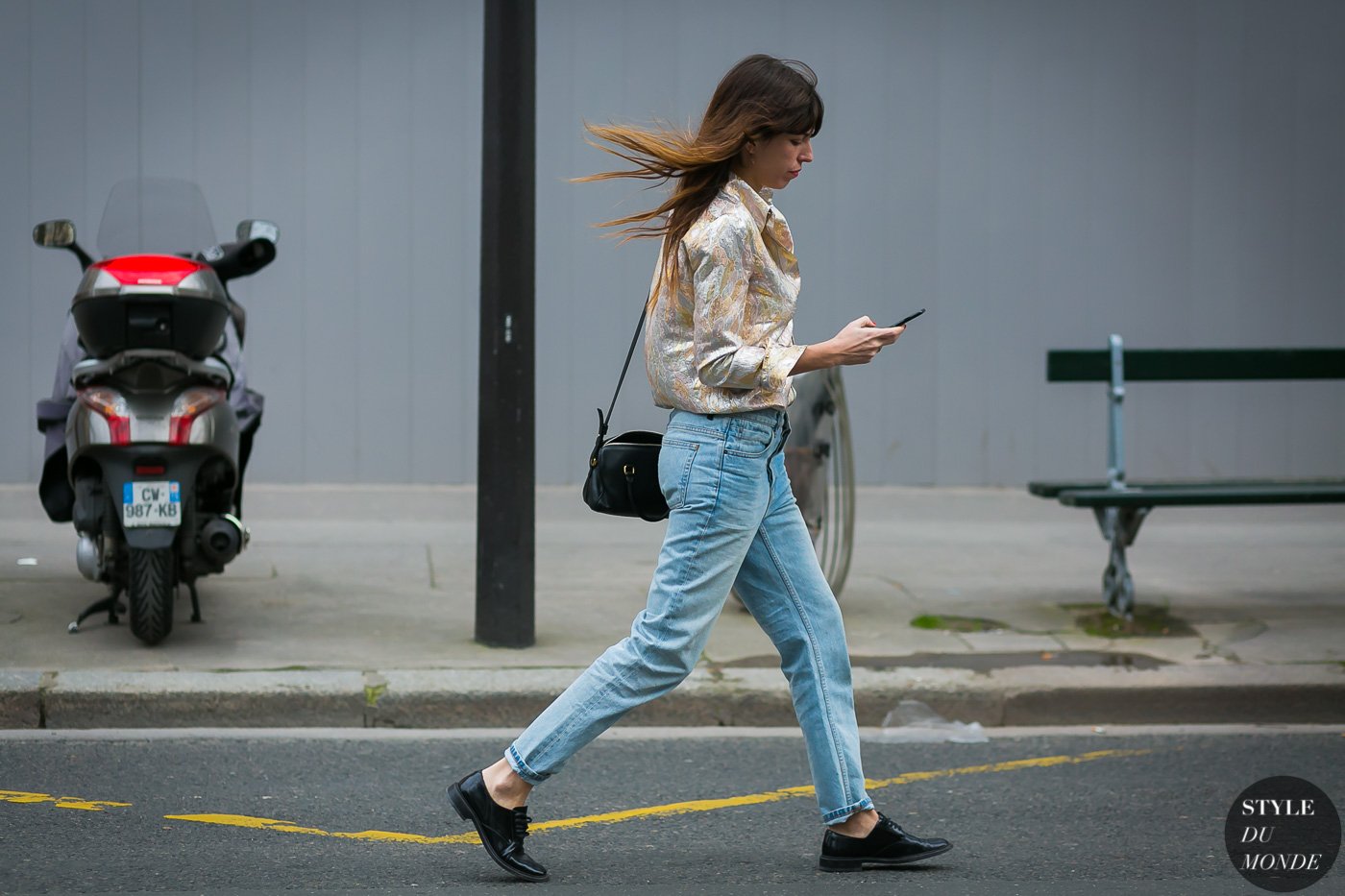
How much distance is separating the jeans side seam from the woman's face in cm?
83

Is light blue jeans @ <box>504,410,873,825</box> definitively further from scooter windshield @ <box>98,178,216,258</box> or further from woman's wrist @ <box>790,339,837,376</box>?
scooter windshield @ <box>98,178,216,258</box>

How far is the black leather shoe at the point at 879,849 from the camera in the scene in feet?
12.8

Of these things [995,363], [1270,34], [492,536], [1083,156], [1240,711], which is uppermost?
[1270,34]

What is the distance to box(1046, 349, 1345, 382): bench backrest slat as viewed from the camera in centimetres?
724

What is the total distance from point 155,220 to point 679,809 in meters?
3.43

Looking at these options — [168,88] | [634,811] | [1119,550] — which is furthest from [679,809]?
[168,88]

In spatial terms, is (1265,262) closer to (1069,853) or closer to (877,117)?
(877,117)

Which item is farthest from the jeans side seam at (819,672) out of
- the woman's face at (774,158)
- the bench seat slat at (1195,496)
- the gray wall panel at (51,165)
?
the gray wall panel at (51,165)

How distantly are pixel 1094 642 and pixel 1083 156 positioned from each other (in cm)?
419

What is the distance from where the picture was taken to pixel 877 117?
31.5ft

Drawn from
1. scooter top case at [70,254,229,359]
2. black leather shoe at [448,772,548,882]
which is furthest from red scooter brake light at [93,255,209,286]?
black leather shoe at [448,772,548,882]

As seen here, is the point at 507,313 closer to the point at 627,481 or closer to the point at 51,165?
the point at 627,481

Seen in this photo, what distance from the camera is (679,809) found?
4.58m

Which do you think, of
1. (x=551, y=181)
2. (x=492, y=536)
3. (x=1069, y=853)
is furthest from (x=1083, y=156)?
(x=1069, y=853)
